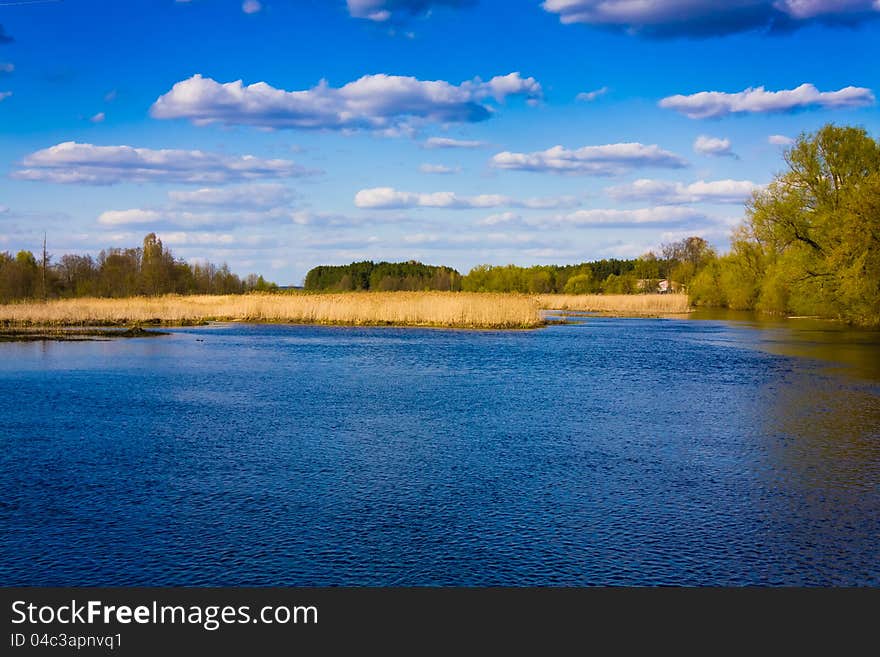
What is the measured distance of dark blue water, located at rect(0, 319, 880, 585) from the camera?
6.32m

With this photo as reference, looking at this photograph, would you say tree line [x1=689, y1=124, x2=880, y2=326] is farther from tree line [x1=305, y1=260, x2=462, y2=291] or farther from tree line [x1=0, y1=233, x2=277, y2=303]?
tree line [x1=305, y1=260, x2=462, y2=291]

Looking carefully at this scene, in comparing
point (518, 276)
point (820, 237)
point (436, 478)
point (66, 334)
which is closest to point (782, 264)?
point (820, 237)

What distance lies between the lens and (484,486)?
8.74 metres

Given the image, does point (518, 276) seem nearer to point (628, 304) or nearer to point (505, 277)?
point (505, 277)

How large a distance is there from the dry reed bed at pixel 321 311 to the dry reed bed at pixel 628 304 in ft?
72.6

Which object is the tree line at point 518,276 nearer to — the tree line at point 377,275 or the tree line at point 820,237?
the tree line at point 377,275

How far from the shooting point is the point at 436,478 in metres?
9.07

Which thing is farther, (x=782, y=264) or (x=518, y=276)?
(x=518, y=276)

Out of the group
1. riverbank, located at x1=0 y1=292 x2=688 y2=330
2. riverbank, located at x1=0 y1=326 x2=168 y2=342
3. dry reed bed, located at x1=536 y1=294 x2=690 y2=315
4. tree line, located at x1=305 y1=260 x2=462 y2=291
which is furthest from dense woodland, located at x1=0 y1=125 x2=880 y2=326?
tree line, located at x1=305 y1=260 x2=462 y2=291

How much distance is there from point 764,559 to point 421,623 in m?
2.91

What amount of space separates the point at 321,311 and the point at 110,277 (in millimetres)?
48051

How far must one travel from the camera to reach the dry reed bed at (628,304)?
219 ft

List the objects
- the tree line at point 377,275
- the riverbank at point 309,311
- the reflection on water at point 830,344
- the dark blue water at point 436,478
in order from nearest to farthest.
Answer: the dark blue water at point 436,478 < the reflection on water at point 830,344 < the riverbank at point 309,311 < the tree line at point 377,275

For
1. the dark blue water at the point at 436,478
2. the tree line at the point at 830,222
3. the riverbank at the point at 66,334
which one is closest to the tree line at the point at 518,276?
the tree line at the point at 830,222
